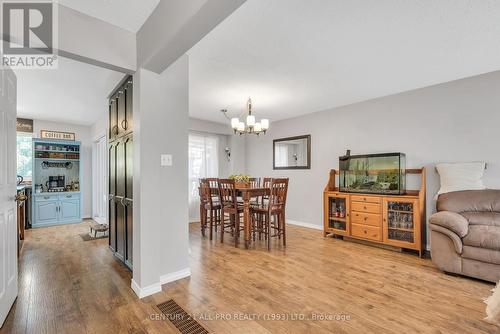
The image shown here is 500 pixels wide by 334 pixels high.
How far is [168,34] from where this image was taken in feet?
5.57

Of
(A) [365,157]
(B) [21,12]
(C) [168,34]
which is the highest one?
(B) [21,12]

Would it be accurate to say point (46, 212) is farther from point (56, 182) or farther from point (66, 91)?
point (66, 91)

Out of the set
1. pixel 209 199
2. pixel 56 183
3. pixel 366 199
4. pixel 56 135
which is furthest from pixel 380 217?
pixel 56 135

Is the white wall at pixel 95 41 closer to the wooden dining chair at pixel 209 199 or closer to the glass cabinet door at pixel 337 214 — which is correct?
the wooden dining chair at pixel 209 199

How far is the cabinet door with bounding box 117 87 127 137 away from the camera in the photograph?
107 inches

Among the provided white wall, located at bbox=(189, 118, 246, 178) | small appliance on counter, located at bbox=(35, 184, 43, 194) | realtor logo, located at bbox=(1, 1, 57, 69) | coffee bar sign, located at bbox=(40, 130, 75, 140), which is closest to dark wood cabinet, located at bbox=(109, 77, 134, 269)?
realtor logo, located at bbox=(1, 1, 57, 69)

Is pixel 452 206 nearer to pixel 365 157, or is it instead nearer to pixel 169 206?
pixel 365 157

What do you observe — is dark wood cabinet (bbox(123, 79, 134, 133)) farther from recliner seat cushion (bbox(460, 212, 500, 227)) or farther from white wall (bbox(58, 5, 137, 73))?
recliner seat cushion (bbox(460, 212, 500, 227))

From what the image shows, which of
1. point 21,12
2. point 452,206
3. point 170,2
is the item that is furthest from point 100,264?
point 452,206

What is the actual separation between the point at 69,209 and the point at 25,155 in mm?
1539

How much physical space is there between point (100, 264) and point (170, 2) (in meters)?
2.95

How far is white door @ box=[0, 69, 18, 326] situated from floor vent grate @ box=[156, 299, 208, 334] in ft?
3.78

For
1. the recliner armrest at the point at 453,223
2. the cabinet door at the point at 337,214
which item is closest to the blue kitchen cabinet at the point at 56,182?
the cabinet door at the point at 337,214

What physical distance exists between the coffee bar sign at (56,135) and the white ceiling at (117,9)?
4814 mm
